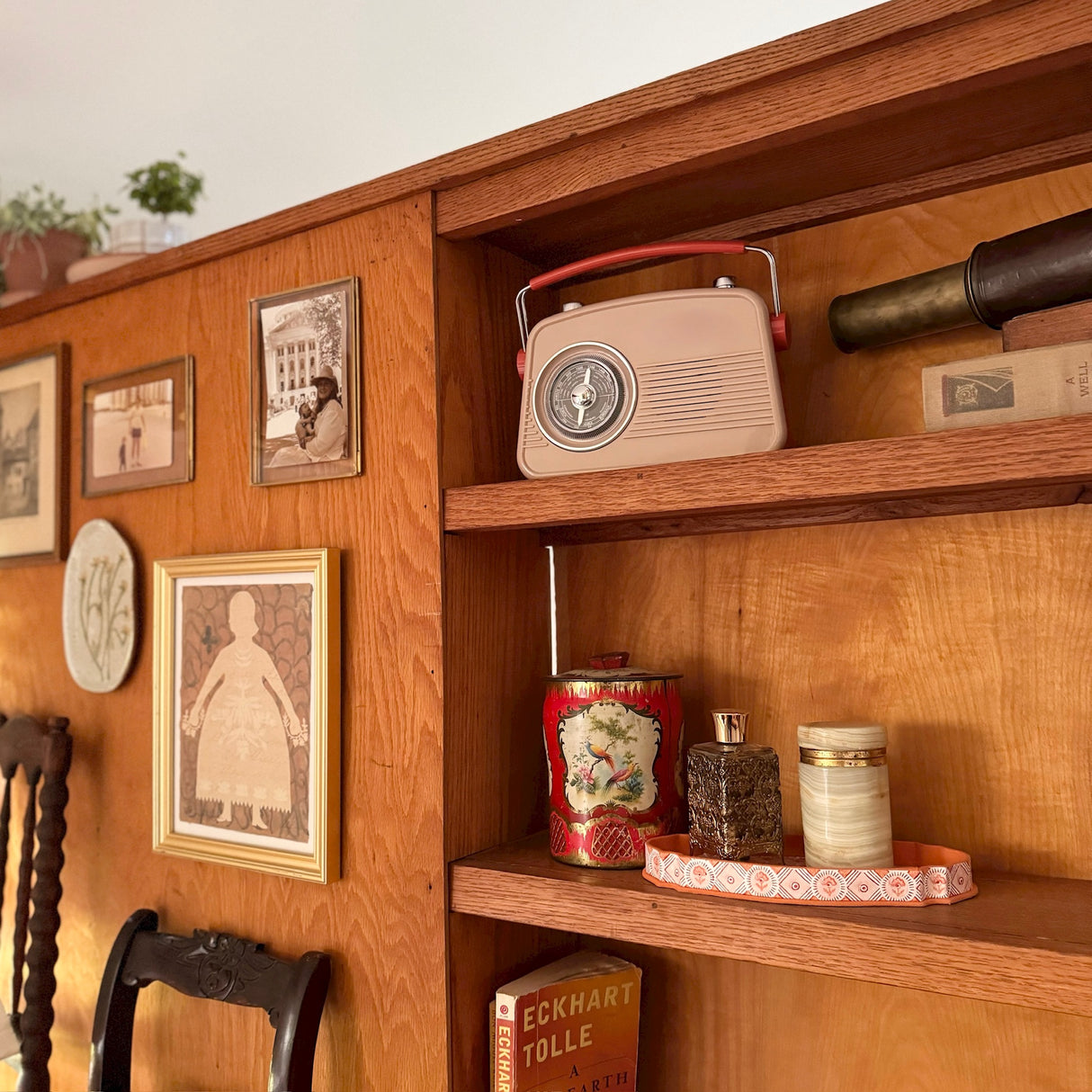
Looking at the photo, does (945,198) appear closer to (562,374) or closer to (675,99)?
(675,99)

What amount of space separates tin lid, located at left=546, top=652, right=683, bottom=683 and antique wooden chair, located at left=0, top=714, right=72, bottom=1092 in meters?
0.75

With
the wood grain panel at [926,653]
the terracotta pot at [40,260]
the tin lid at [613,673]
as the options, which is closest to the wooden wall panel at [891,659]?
the wood grain panel at [926,653]

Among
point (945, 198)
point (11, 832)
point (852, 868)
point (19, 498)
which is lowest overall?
point (11, 832)

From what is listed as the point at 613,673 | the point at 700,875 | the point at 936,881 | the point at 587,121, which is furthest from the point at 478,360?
the point at 936,881

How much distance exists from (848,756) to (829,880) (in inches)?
4.3

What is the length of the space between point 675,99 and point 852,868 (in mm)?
720

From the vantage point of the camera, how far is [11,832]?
1490 millimetres

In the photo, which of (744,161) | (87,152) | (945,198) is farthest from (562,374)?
(87,152)

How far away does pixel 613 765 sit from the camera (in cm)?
101

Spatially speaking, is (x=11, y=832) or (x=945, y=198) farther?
(x=11, y=832)

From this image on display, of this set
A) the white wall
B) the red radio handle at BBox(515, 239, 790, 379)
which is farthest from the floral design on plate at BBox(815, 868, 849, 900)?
the white wall

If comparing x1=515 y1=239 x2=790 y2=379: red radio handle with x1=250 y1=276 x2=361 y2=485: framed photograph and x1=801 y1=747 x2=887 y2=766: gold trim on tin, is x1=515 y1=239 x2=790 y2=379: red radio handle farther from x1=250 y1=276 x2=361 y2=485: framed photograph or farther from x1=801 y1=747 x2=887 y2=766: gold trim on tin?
x1=801 y1=747 x2=887 y2=766: gold trim on tin

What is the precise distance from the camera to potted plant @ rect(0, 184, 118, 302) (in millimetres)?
1687

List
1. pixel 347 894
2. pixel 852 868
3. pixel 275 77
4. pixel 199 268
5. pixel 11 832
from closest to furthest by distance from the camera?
pixel 852 868 → pixel 347 894 → pixel 199 268 → pixel 11 832 → pixel 275 77
